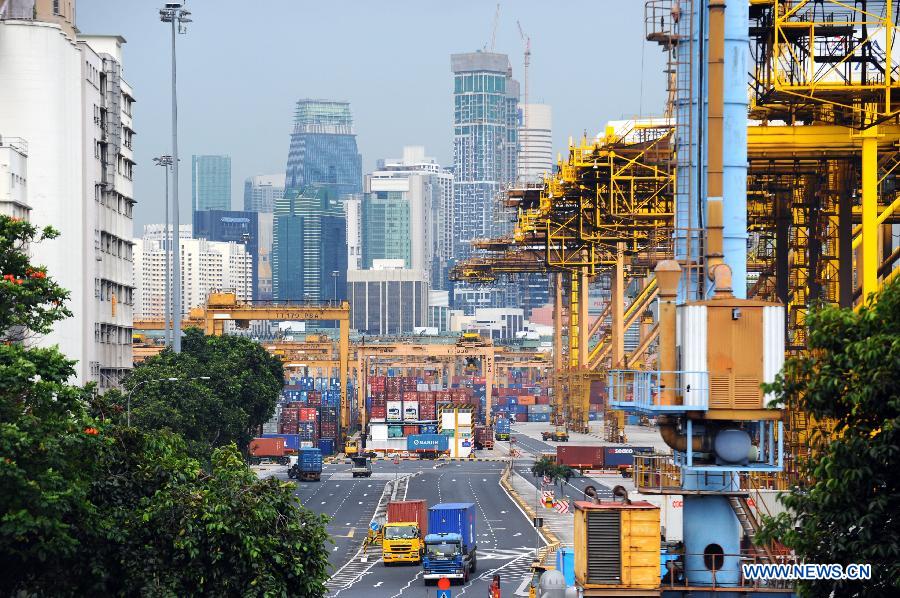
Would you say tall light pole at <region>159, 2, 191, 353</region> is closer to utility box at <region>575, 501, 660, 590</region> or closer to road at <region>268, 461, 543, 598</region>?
road at <region>268, 461, 543, 598</region>

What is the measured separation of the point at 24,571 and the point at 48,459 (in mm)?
3409

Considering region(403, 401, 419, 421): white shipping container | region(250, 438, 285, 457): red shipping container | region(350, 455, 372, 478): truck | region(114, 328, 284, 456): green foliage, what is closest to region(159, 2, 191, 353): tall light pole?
region(114, 328, 284, 456): green foliage

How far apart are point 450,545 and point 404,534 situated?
7963 millimetres

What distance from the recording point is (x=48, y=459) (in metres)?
39.6

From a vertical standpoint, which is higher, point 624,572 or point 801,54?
point 801,54

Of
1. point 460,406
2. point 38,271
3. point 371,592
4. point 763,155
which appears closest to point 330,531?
point 371,592

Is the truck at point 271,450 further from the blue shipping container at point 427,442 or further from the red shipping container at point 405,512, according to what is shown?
the red shipping container at point 405,512

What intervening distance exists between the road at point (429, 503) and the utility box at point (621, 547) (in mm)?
24348

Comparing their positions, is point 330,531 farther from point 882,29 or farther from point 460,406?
point 460,406

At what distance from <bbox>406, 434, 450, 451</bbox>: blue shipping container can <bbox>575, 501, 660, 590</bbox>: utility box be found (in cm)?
13517

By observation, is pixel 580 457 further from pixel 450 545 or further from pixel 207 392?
pixel 450 545

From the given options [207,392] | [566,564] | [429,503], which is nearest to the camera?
[566,564]

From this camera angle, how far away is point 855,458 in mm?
30938

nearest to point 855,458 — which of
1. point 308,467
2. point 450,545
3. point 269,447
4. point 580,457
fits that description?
point 450,545
